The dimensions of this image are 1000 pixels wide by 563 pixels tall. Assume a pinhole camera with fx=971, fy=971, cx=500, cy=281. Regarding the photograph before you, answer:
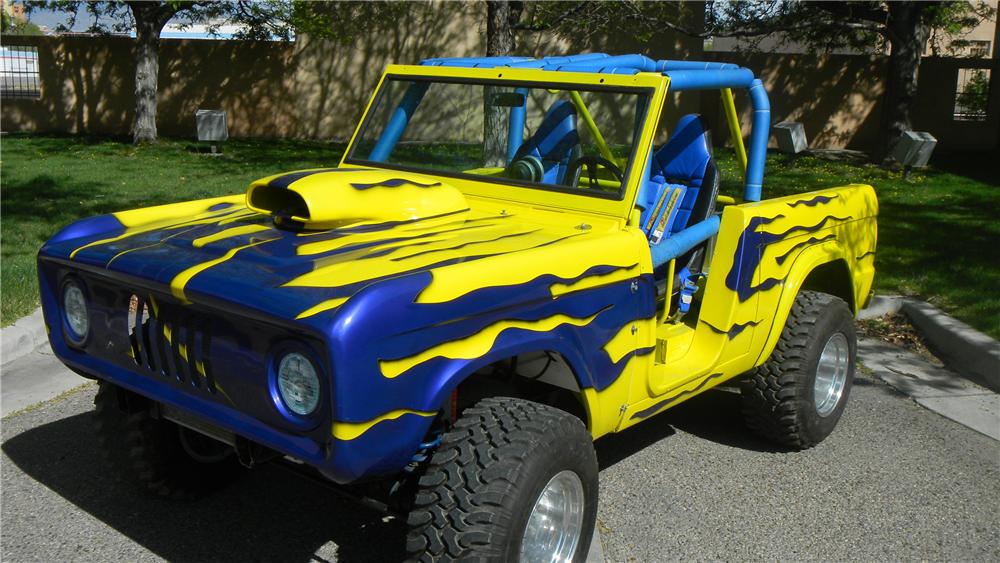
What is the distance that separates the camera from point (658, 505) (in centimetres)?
411

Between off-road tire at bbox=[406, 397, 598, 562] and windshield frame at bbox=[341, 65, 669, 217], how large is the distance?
3.59ft

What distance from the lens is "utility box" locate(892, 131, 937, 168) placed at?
508 inches

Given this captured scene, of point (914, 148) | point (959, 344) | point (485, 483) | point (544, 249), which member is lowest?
point (959, 344)

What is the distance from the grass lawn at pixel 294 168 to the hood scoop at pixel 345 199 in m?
3.04

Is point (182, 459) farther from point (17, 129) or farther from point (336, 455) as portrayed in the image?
point (17, 129)

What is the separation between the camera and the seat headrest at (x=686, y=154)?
16.1 ft

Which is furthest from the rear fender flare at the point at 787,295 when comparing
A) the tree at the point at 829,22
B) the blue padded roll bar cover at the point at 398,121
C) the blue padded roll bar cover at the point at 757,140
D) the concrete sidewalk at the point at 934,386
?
the tree at the point at 829,22

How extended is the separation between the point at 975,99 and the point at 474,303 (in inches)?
722

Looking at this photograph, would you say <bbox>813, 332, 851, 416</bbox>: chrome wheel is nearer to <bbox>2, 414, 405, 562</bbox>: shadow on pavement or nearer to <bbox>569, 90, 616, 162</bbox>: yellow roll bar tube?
<bbox>569, 90, 616, 162</bbox>: yellow roll bar tube

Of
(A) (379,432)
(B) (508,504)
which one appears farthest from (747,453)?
(A) (379,432)

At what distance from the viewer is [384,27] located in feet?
59.6

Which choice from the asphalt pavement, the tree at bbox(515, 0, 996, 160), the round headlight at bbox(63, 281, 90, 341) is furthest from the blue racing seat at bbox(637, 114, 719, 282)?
the tree at bbox(515, 0, 996, 160)

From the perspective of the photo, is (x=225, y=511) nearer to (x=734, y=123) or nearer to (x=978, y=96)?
(x=734, y=123)

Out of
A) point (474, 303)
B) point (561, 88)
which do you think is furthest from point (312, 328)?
point (561, 88)
